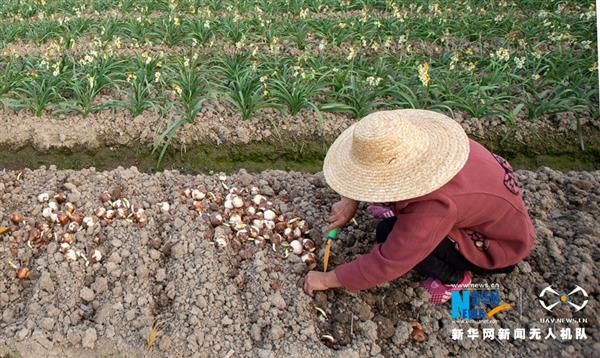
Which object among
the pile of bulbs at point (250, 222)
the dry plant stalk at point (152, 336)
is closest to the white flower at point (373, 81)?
the pile of bulbs at point (250, 222)

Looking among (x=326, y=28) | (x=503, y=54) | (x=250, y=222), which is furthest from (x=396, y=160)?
(x=326, y=28)

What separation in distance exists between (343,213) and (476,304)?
2.40 ft

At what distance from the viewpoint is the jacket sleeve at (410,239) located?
1762 millimetres

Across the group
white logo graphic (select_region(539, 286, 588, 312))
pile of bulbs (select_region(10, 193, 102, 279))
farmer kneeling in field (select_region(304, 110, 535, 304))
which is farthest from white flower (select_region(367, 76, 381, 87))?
pile of bulbs (select_region(10, 193, 102, 279))

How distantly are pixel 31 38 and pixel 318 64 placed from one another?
9.69 feet

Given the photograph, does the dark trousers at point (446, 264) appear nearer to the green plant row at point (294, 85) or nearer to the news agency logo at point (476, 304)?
the news agency logo at point (476, 304)

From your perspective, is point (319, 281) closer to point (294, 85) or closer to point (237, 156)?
point (237, 156)

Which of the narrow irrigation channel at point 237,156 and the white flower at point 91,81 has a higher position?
the white flower at point 91,81

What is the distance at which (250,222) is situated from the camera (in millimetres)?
2627

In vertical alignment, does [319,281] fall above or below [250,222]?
above

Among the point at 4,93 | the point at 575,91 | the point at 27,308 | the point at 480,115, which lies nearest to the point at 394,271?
the point at 27,308

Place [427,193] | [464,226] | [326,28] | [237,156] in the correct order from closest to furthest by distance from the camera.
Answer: [427,193] < [464,226] < [237,156] < [326,28]

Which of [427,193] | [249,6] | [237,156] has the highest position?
[427,193]

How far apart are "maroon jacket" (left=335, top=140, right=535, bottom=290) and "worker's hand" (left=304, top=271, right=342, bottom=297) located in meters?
0.09
